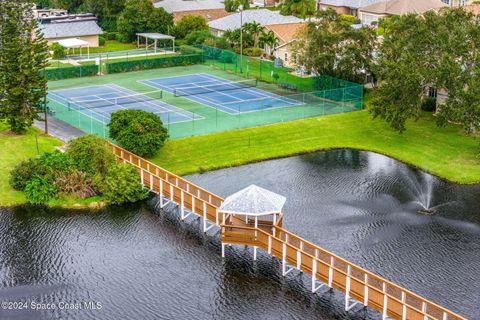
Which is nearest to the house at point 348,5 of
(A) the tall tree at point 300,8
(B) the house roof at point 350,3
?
(B) the house roof at point 350,3

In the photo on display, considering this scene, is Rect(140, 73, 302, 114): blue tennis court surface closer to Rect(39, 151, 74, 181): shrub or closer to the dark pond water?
the dark pond water

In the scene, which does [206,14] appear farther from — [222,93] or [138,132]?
[138,132]

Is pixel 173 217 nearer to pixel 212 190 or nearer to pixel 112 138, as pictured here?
pixel 212 190

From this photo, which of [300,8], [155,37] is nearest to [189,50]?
[155,37]

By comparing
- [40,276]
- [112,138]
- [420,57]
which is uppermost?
[420,57]

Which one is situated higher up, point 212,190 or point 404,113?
point 404,113

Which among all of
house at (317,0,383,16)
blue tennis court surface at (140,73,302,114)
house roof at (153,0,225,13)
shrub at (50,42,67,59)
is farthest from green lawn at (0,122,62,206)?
house at (317,0,383,16)

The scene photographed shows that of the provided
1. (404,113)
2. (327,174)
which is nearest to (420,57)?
(404,113)
